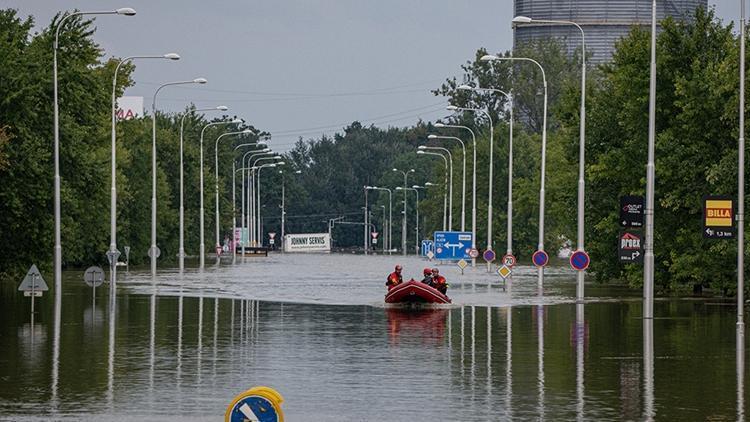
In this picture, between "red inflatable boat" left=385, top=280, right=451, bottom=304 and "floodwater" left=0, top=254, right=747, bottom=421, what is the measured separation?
2.45 feet

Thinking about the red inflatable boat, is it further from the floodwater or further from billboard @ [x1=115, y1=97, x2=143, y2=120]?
billboard @ [x1=115, y1=97, x2=143, y2=120]

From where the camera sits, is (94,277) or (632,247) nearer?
(632,247)

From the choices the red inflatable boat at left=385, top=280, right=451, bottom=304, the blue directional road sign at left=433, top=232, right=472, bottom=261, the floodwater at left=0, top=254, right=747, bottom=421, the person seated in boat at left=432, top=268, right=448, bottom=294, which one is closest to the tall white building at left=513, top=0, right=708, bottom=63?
the blue directional road sign at left=433, top=232, right=472, bottom=261

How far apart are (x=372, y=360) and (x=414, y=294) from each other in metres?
19.9

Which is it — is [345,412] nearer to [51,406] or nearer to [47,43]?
[51,406]

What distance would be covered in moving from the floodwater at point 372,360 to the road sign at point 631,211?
255cm

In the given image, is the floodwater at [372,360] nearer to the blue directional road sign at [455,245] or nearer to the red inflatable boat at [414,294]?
the red inflatable boat at [414,294]

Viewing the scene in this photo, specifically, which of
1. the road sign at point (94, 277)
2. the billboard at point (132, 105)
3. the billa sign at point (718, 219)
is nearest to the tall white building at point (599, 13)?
the billboard at point (132, 105)

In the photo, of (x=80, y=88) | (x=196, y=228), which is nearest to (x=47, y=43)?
(x=80, y=88)

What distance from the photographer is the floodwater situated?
19391 millimetres

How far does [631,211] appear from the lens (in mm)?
41875

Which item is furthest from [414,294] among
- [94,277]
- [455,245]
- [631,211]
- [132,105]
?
[132,105]

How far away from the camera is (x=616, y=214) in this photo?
202ft

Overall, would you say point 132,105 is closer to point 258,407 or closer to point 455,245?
point 455,245
